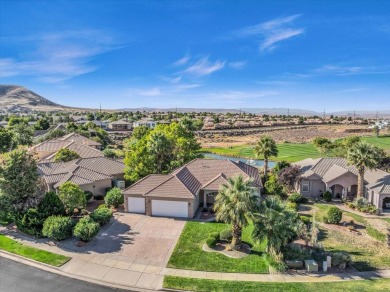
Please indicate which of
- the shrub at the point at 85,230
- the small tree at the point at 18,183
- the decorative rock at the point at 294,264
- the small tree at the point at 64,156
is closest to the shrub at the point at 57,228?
the shrub at the point at 85,230

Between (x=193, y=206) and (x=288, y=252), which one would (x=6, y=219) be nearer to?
(x=193, y=206)

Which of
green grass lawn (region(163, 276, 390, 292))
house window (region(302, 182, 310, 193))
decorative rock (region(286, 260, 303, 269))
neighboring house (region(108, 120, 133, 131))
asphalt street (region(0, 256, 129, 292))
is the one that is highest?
neighboring house (region(108, 120, 133, 131))

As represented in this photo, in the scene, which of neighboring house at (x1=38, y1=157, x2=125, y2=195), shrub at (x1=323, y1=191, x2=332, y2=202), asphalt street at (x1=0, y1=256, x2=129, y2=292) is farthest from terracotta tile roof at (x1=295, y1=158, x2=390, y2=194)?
asphalt street at (x1=0, y1=256, x2=129, y2=292)

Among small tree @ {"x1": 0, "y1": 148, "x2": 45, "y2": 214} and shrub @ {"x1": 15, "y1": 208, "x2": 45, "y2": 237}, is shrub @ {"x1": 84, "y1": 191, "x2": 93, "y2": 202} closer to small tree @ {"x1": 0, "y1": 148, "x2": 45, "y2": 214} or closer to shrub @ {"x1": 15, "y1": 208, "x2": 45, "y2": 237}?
small tree @ {"x1": 0, "y1": 148, "x2": 45, "y2": 214}

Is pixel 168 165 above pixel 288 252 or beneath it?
above

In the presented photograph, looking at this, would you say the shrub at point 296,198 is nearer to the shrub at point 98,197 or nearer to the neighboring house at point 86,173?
the neighboring house at point 86,173

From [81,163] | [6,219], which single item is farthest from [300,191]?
[6,219]
